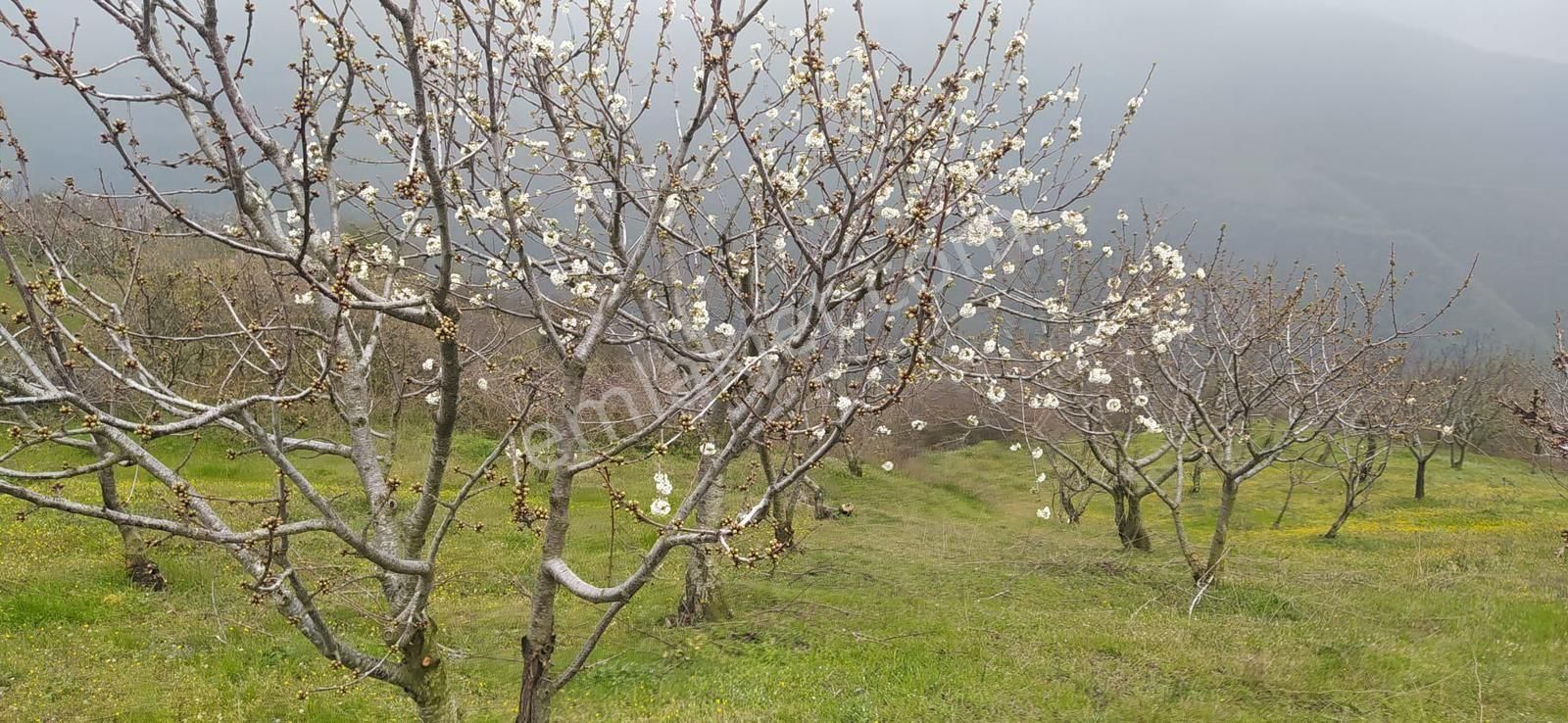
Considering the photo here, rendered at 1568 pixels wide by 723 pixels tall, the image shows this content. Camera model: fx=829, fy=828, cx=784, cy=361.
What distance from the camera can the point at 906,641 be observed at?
8.55m

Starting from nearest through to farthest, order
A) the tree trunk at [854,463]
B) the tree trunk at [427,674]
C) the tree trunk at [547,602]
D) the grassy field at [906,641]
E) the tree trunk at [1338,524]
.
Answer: the tree trunk at [547,602], the tree trunk at [427,674], the grassy field at [906,641], the tree trunk at [1338,524], the tree trunk at [854,463]

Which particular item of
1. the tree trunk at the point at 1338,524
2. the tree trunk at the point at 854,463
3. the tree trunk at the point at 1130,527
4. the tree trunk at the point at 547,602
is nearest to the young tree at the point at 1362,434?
the tree trunk at the point at 1338,524

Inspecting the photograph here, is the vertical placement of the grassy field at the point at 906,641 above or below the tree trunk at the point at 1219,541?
below

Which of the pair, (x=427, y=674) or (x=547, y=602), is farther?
(x=427, y=674)

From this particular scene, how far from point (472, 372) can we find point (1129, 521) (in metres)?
16.3

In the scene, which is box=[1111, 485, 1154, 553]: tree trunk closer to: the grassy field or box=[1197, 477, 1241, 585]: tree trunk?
the grassy field

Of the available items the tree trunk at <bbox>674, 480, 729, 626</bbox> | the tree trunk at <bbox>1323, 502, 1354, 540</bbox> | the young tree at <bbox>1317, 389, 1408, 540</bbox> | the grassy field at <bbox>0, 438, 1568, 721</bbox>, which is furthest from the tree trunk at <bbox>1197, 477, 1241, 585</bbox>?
the tree trunk at <bbox>1323, 502, 1354, 540</bbox>

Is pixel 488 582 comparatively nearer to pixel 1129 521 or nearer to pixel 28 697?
pixel 28 697

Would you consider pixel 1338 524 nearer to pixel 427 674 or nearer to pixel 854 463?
pixel 854 463

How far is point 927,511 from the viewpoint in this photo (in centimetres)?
2573

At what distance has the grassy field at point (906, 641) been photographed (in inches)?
278

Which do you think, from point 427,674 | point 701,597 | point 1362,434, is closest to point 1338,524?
point 1362,434

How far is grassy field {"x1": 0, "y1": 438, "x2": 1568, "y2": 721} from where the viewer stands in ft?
23.2

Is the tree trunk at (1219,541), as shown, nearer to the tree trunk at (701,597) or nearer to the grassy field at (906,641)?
the grassy field at (906,641)
